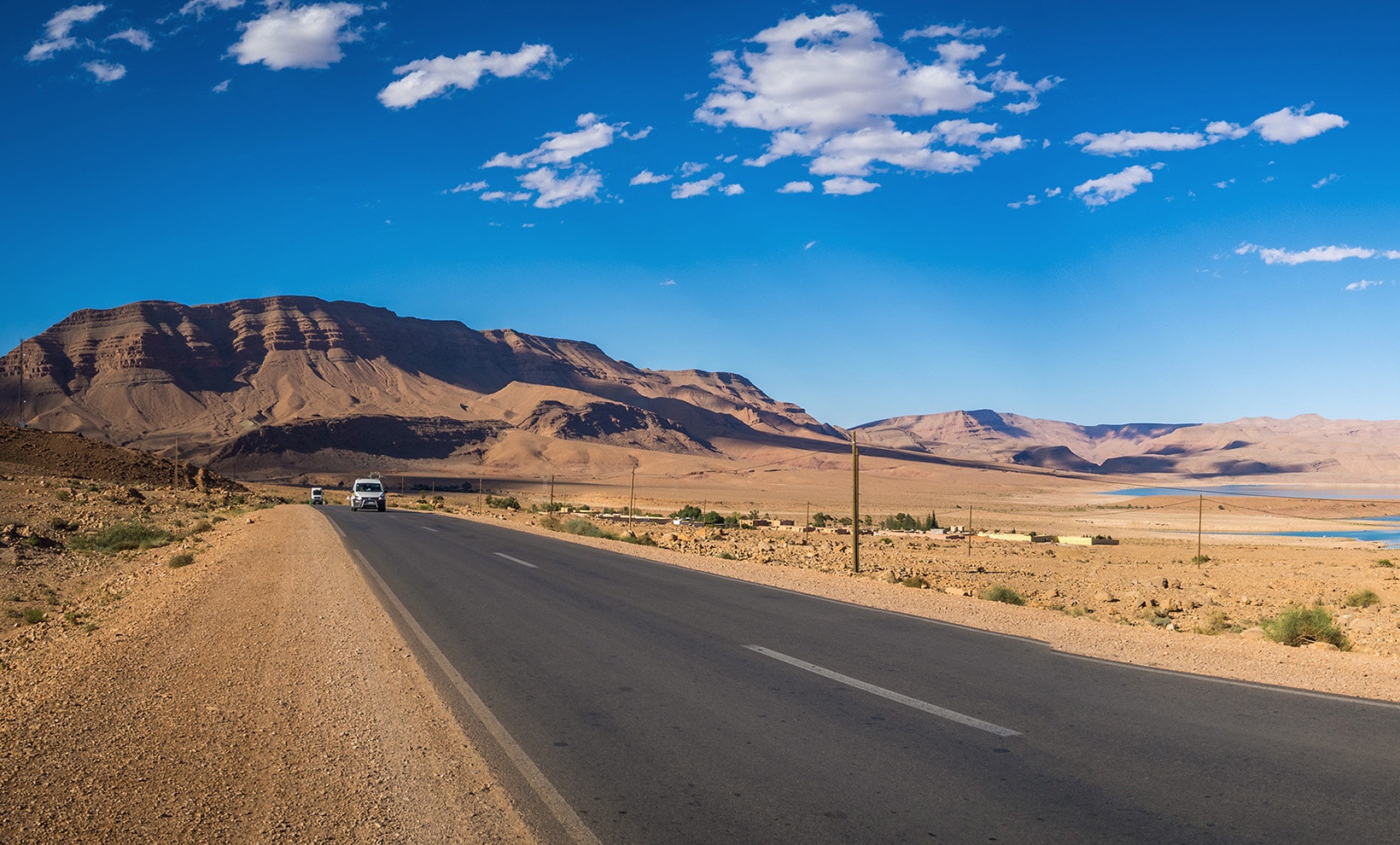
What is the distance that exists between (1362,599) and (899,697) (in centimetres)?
2212

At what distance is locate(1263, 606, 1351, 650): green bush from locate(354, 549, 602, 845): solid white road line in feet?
37.0

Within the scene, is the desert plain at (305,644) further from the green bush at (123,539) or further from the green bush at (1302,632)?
the green bush at (123,539)

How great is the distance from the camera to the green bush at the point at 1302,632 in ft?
40.1

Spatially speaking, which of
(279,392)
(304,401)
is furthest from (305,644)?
(279,392)

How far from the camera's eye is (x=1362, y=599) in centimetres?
2269

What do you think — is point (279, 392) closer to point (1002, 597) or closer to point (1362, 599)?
point (1002, 597)

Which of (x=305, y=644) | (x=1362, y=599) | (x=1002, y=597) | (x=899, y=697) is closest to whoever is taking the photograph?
(x=899, y=697)

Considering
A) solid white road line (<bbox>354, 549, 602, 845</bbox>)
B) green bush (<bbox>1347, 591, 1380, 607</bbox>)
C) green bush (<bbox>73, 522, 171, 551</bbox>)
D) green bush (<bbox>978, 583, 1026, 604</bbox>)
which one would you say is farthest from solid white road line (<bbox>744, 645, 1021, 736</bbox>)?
green bush (<bbox>73, 522, 171, 551</bbox>)

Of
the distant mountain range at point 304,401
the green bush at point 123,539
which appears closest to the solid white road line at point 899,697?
the green bush at point 123,539

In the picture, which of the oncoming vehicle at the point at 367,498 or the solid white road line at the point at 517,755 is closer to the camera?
the solid white road line at the point at 517,755

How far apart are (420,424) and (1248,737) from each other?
148797 millimetres

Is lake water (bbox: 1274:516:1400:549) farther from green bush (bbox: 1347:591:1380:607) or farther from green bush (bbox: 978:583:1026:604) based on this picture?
green bush (bbox: 978:583:1026:604)

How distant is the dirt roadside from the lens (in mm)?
4934

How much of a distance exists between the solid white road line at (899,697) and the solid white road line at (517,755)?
3.28 meters
